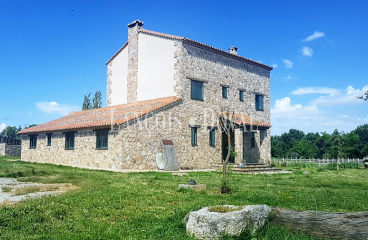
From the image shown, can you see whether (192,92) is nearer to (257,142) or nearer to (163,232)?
(257,142)

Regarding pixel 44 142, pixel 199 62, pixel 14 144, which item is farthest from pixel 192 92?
pixel 14 144

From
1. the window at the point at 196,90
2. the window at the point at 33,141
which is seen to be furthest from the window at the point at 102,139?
the window at the point at 33,141

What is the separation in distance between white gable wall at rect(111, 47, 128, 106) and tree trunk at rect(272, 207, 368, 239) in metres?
23.4

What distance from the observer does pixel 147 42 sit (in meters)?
25.5

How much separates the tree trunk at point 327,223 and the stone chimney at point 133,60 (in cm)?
2209

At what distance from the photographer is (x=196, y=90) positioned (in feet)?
78.1

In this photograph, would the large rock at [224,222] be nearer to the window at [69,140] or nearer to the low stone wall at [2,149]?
the window at [69,140]

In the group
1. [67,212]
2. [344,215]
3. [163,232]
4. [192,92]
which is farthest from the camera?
[192,92]

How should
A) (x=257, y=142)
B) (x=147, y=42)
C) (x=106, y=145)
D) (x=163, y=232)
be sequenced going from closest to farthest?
(x=163, y=232) < (x=106, y=145) < (x=147, y=42) < (x=257, y=142)

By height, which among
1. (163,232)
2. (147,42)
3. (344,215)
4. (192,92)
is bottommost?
(163,232)

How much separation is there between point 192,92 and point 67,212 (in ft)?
56.0

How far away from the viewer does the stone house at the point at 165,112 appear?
2005 cm

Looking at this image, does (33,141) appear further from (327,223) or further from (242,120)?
(327,223)

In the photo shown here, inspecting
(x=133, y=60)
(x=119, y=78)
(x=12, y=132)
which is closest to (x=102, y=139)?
(x=133, y=60)
